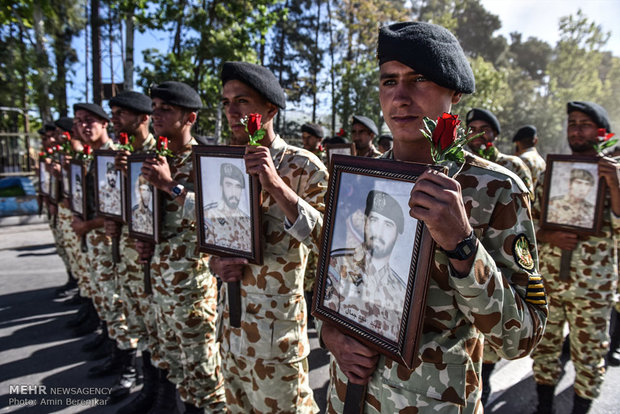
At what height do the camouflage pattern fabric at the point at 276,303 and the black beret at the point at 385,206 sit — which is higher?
the black beret at the point at 385,206

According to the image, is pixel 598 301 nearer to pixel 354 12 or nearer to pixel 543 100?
pixel 354 12

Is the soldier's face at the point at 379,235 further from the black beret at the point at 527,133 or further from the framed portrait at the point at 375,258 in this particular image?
the black beret at the point at 527,133

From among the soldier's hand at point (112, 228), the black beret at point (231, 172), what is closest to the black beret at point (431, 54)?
the black beret at point (231, 172)

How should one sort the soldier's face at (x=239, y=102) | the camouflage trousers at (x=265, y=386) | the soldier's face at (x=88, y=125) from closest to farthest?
the camouflage trousers at (x=265, y=386), the soldier's face at (x=239, y=102), the soldier's face at (x=88, y=125)

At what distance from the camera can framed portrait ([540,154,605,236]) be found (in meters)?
2.82

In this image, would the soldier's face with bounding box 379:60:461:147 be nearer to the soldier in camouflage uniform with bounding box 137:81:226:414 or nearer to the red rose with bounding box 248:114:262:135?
the red rose with bounding box 248:114:262:135

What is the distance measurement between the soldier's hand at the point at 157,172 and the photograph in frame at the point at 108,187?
0.79 m

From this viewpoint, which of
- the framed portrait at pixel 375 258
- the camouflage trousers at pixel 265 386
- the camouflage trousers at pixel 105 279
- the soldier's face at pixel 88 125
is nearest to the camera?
the framed portrait at pixel 375 258

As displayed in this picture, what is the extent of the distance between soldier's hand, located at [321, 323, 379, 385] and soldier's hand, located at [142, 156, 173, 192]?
1709 mm

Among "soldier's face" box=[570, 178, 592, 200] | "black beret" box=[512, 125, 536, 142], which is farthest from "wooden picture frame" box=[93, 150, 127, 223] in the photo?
"black beret" box=[512, 125, 536, 142]

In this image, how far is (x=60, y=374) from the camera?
376cm

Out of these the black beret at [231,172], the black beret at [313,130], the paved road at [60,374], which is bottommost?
the paved road at [60,374]

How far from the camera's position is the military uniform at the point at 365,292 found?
1132 mm

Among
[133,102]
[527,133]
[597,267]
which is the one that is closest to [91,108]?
[133,102]
